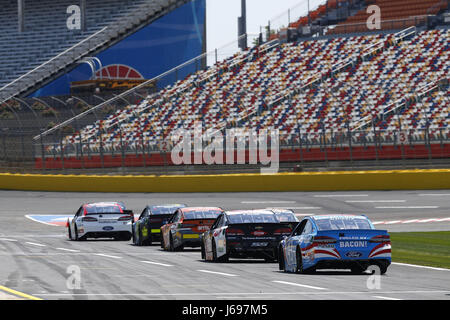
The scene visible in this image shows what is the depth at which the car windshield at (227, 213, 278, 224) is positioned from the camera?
1906 centimetres

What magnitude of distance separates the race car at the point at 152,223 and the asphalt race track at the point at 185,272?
1.06ft

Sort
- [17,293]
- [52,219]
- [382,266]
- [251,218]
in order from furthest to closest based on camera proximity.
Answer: [52,219] < [251,218] < [382,266] < [17,293]

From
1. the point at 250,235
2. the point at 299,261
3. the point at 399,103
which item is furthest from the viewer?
the point at 399,103

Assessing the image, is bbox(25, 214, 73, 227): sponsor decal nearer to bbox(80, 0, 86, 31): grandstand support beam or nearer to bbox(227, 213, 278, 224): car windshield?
bbox(227, 213, 278, 224): car windshield

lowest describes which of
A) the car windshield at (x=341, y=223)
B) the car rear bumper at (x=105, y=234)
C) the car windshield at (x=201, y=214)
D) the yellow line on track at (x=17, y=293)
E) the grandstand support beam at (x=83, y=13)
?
the car rear bumper at (x=105, y=234)

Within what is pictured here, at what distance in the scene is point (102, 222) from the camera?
1105 inches

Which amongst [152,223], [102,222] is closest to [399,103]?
[102,222]

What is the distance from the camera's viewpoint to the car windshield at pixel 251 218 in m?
19.1

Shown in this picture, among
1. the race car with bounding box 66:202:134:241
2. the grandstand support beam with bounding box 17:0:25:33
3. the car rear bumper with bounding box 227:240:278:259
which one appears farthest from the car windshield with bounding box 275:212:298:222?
the grandstand support beam with bounding box 17:0:25:33

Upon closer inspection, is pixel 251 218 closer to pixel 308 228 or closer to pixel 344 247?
pixel 308 228

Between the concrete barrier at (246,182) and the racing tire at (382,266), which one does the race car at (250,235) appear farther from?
the concrete barrier at (246,182)

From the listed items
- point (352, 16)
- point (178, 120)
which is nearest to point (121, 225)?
point (178, 120)

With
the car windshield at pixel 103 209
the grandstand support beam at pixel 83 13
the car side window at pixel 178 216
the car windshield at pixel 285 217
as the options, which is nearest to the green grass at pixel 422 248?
the car windshield at pixel 285 217

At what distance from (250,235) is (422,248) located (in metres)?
5.37
